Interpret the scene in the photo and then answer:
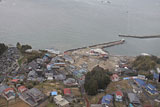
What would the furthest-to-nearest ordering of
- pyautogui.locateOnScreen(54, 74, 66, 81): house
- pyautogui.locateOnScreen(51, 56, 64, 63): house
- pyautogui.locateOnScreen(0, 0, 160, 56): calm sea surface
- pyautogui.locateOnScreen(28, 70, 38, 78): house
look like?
1. pyautogui.locateOnScreen(0, 0, 160, 56): calm sea surface
2. pyautogui.locateOnScreen(51, 56, 64, 63): house
3. pyautogui.locateOnScreen(28, 70, 38, 78): house
4. pyautogui.locateOnScreen(54, 74, 66, 81): house

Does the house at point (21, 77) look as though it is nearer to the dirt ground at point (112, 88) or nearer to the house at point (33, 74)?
the house at point (33, 74)

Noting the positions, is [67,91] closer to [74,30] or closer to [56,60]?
[56,60]

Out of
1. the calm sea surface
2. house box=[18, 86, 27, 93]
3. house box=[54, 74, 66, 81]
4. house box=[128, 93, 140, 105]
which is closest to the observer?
house box=[128, 93, 140, 105]

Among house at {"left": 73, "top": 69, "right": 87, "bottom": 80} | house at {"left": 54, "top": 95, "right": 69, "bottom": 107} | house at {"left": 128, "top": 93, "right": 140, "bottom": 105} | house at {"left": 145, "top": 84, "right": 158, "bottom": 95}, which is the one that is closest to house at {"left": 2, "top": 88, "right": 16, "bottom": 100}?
house at {"left": 54, "top": 95, "right": 69, "bottom": 107}

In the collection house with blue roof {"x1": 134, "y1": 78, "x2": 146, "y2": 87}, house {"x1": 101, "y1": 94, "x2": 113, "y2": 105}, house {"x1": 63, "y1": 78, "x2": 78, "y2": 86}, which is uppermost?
house {"x1": 63, "y1": 78, "x2": 78, "y2": 86}

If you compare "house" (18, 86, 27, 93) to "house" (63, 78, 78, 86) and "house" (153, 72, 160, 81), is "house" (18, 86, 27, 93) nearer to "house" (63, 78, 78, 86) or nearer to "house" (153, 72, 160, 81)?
"house" (63, 78, 78, 86)

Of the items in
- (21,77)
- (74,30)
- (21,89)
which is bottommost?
(21,77)

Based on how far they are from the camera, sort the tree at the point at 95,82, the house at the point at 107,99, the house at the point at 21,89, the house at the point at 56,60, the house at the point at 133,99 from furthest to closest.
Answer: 1. the house at the point at 56,60
2. the tree at the point at 95,82
3. the house at the point at 21,89
4. the house at the point at 133,99
5. the house at the point at 107,99

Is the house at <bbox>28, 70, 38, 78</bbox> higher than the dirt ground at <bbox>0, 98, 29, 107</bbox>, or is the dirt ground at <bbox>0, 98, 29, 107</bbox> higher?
the house at <bbox>28, 70, 38, 78</bbox>

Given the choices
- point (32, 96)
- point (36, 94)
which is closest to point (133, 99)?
point (36, 94)

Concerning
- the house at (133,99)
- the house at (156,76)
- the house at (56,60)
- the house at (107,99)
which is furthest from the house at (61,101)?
the house at (156,76)

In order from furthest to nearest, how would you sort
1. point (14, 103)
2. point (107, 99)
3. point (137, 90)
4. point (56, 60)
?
1. point (56, 60)
2. point (137, 90)
3. point (107, 99)
4. point (14, 103)
